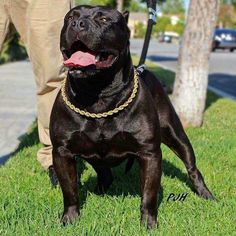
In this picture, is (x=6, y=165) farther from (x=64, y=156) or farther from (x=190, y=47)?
(x=190, y=47)

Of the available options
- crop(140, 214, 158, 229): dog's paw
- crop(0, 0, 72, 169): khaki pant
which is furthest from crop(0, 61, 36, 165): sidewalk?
crop(140, 214, 158, 229): dog's paw

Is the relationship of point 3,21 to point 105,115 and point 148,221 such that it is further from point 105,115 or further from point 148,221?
point 148,221

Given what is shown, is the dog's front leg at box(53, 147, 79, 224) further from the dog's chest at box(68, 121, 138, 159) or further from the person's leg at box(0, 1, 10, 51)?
the person's leg at box(0, 1, 10, 51)

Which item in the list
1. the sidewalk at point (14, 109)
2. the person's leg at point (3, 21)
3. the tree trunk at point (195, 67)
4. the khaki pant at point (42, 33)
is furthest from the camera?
the tree trunk at point (195, 67)

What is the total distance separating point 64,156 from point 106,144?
30cm

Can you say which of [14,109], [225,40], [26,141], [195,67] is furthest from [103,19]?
[225,40]

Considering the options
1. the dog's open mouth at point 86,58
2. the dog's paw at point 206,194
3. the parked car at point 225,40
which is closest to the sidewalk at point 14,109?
the dog's paw at point 206,194

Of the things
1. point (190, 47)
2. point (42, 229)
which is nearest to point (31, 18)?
point (42, 229)

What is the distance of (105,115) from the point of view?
11.3ft

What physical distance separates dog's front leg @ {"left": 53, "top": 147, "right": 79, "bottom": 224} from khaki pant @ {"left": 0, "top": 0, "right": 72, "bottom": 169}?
1172 mm

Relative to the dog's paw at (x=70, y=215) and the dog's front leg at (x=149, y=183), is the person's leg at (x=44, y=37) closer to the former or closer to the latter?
the dog's paw at (x=70, y=215)

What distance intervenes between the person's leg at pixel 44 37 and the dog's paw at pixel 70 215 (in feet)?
4.27

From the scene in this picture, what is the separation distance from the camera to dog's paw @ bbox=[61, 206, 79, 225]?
3.64 meters

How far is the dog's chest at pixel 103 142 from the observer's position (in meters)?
3.45
